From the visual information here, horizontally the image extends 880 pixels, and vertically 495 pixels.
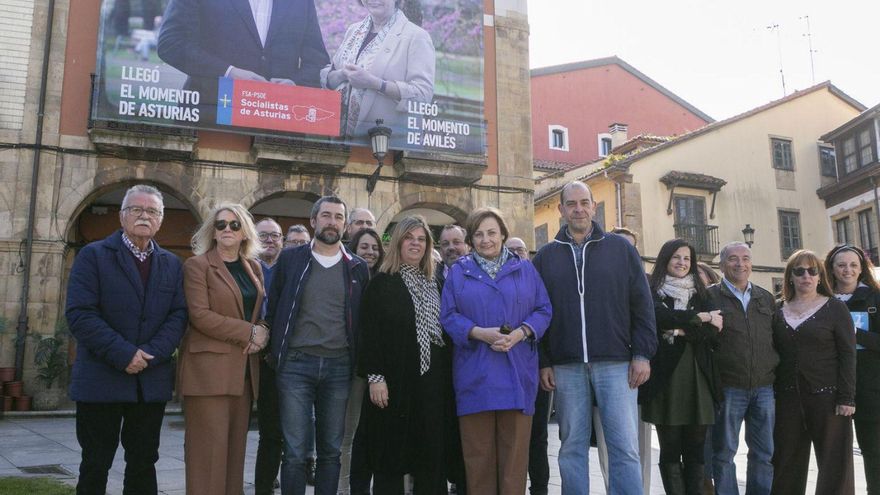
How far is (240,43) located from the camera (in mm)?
12781

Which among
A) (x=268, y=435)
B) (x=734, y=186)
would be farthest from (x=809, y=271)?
(x=734, y=186)

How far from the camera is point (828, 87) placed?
2652 cm

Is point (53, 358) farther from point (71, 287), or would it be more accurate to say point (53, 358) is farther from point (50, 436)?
point (71, 287)

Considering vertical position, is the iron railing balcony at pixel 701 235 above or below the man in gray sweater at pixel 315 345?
above

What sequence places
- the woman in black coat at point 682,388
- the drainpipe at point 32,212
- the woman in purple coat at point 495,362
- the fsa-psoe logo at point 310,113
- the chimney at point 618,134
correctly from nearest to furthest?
the woman in purple coat at point 495,362 → the woman in black coat at point 682,388 → the drainpipe at point 32,212 → the fsa-psoe logo at point 310,113 → the chimney at point 618,134

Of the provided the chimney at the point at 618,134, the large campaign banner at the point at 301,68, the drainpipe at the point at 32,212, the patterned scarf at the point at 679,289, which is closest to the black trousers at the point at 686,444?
the patterned scarf at the point at 679,289

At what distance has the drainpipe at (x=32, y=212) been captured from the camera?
38.1ft

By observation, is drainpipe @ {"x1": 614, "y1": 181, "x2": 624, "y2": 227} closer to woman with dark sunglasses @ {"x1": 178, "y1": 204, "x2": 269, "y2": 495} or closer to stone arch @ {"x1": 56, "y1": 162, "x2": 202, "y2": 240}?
stone arch @ {"x1": 56, "y1": 162, "x2": 202, "y2": 240}

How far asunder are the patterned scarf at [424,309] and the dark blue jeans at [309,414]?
49 centimetres

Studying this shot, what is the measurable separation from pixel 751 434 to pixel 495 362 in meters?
2.19

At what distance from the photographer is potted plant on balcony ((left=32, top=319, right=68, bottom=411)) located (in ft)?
37.3

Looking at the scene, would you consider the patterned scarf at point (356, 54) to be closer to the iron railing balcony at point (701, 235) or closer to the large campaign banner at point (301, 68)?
the large campaign banner at point (301, 68)

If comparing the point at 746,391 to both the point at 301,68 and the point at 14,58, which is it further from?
the point at 14,58

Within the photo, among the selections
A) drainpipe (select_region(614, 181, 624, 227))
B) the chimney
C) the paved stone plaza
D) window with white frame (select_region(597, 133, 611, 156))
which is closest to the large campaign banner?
the paved stone plaza
